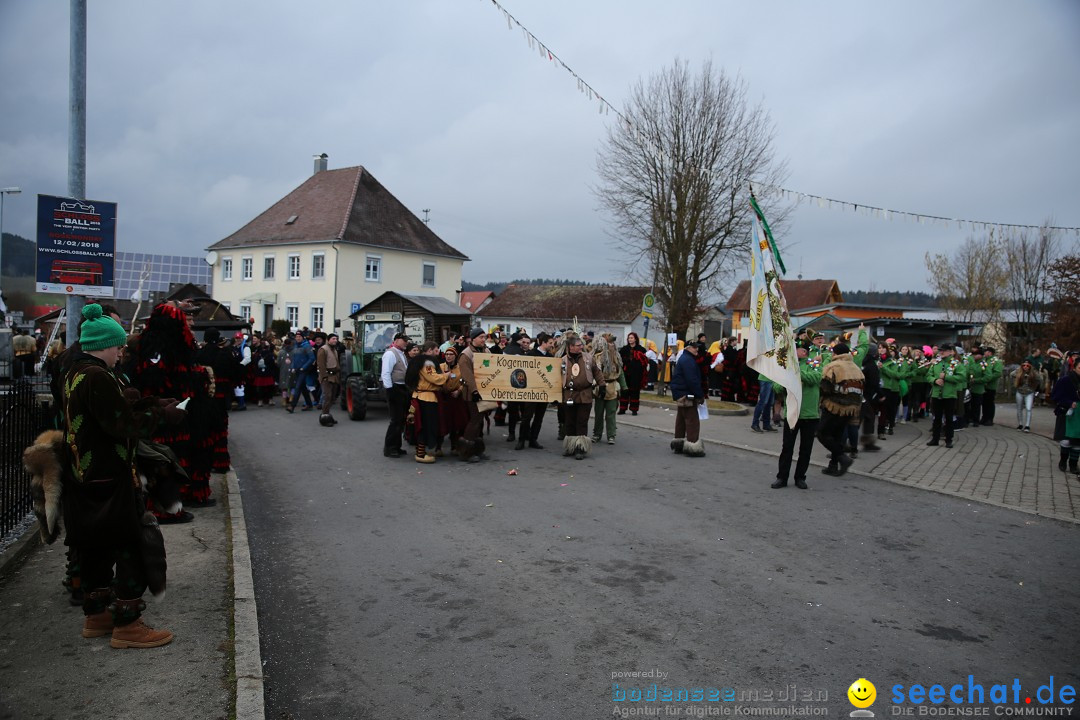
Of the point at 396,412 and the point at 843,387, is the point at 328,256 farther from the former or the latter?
the point at 843,387

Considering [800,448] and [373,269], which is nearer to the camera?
[800,448]

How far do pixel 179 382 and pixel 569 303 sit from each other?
5157 centimetres

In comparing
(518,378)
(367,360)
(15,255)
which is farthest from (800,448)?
(15,255)

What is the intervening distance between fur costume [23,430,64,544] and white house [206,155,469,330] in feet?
126

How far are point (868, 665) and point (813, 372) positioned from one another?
5.65 meters

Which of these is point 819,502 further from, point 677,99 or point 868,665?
point 677,99

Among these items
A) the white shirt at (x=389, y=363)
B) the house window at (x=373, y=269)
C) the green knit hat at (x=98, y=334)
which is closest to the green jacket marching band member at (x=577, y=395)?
the white shirt at (x=389, y=363)

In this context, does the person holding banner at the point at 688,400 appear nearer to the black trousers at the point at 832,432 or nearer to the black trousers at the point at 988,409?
the black trousers at the point at 832,432

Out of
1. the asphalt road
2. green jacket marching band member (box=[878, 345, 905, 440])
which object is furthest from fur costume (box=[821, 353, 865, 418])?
green jacket marching band member (box=[878, 345, 905, 440])

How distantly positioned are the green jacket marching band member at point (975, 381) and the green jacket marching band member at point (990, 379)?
9 centimetres

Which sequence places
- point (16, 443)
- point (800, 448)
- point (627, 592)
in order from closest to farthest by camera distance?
point (627, 592), point (16, 443), point (800, 448)

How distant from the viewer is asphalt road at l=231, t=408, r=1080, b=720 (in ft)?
13.8

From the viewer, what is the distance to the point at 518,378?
470 inches

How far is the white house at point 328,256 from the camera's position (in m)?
42.9
